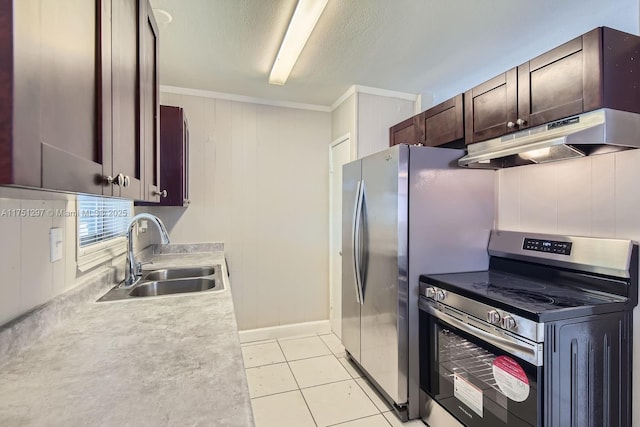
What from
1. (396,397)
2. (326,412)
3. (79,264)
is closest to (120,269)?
(79,264)

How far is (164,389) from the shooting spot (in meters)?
0.75

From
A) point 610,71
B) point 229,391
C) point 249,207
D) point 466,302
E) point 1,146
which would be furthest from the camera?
point 249,207

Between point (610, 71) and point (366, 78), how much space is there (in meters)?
1.68

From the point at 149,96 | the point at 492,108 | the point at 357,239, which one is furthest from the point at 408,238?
the point at 149,96

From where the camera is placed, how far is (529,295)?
155 cm

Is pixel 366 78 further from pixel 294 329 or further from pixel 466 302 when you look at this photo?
pixel 294 329

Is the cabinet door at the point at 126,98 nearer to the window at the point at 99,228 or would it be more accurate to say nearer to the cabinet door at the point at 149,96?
the cabinet door at the point at 149,96

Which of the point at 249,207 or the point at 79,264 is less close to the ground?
the point at 249,207

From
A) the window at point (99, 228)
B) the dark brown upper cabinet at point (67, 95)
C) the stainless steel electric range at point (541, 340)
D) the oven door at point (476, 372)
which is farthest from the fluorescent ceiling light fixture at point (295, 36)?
the oven door at point (476, 372)

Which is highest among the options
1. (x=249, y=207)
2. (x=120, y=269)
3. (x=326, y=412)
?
(x=249, y=207)

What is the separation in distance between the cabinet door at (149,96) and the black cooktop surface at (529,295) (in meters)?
1.57

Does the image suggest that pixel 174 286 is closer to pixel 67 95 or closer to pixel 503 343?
pixel 67 95

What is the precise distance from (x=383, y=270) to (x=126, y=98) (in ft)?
5.73

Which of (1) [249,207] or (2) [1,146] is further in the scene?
(1) [249,207]
